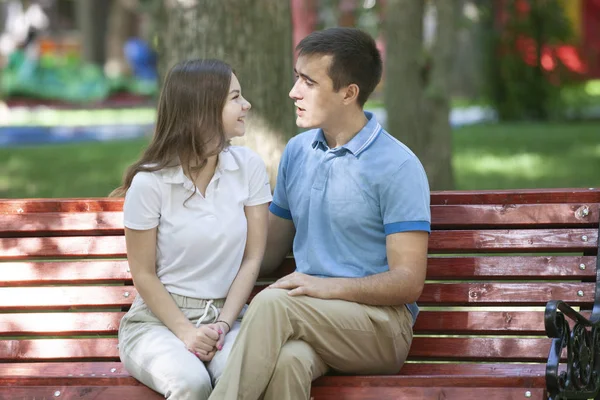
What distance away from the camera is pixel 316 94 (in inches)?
161

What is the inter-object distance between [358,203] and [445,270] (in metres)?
0.57

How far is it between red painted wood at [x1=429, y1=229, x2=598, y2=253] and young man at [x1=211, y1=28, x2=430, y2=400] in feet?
1.15

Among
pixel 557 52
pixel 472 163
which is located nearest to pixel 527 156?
pixel 472 163

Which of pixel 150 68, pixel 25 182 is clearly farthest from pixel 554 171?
pixel 150 68

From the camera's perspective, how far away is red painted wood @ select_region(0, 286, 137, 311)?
443 centimetres

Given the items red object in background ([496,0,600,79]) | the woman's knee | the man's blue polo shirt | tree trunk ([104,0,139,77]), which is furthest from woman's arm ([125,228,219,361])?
tree trunk ([104,0,139,77])

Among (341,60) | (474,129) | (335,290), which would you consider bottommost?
(474,129)

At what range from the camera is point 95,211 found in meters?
4.48

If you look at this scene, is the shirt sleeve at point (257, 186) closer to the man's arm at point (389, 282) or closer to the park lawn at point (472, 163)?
the man's arm at point (389, 282)

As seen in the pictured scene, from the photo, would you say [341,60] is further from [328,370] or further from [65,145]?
[65,145]

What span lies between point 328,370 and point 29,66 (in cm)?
2204

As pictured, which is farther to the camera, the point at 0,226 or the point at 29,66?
the point at 29,66

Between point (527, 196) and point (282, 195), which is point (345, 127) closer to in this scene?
point (282, 195)

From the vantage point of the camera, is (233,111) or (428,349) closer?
(233,111)
